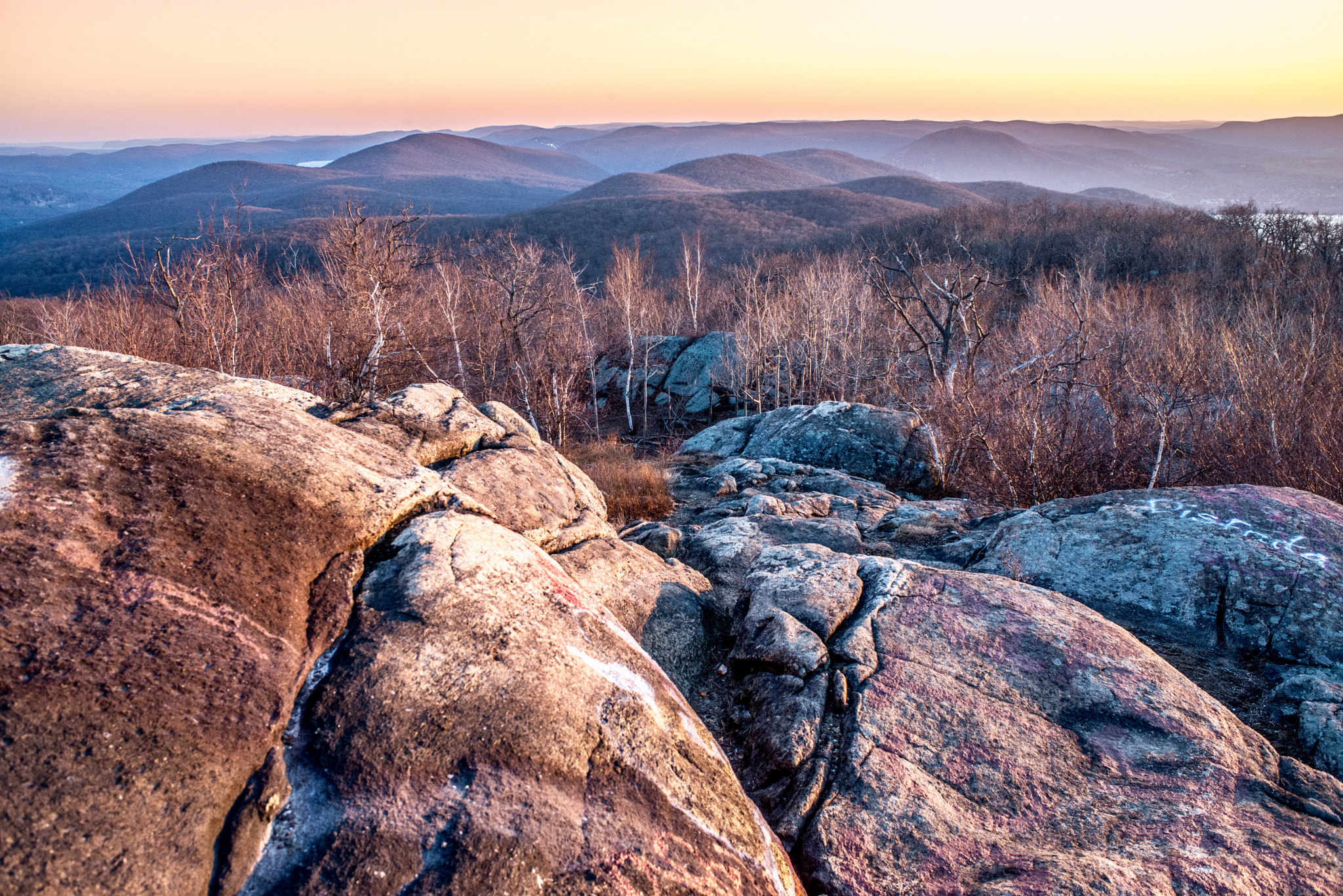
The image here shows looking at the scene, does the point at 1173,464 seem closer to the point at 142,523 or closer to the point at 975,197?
the point at 142,523

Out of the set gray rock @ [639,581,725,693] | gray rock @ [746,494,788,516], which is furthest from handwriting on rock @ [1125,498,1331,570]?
gray rock @ [639,581,725,693]

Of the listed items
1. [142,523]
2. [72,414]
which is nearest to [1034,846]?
[142,523]

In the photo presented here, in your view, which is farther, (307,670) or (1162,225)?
(1162,225)

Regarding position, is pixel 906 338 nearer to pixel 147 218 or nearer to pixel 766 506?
pixel 766 506

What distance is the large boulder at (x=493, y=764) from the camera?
234 centimetres

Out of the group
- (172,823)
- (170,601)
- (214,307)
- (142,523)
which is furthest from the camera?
(214,307)

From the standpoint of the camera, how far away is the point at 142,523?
9.85 ft

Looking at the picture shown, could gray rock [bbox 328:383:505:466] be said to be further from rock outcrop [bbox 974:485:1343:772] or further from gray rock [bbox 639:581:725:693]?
rock outcrop [bbox 974:485:1343:772]

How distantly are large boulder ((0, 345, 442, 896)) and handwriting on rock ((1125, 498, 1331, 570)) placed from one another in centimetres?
748

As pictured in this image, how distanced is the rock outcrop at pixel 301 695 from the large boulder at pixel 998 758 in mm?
720

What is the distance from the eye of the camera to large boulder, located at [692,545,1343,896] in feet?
10.4

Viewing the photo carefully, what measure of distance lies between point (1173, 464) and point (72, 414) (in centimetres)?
1553

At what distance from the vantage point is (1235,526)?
648 centimetres

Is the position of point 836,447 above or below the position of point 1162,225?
below
